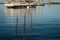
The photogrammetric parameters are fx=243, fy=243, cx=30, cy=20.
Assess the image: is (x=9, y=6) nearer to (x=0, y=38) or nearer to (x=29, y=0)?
(x=29, y=0)

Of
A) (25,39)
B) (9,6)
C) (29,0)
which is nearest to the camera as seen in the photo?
(25,39)

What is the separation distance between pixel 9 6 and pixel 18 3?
14.0ft

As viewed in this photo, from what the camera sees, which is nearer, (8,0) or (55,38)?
(55,38)

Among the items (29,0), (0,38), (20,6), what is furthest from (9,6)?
(0,38)

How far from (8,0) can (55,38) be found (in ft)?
248

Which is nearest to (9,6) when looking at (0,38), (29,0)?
(29,0)

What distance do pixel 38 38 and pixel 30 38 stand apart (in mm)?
775

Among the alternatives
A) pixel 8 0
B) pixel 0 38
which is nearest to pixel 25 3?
pixel 8 0

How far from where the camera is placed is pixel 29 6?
89875 mm

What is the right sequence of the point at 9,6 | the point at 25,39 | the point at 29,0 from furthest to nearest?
the point at 29,0 → the point at 9,6 → the point at 25,39

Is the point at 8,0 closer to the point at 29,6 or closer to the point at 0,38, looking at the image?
the point at 29,6

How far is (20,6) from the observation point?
3526 inches

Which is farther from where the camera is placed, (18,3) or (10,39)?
(18,3)

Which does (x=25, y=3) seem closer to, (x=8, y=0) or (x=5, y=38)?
→ (x=8, y=0)
